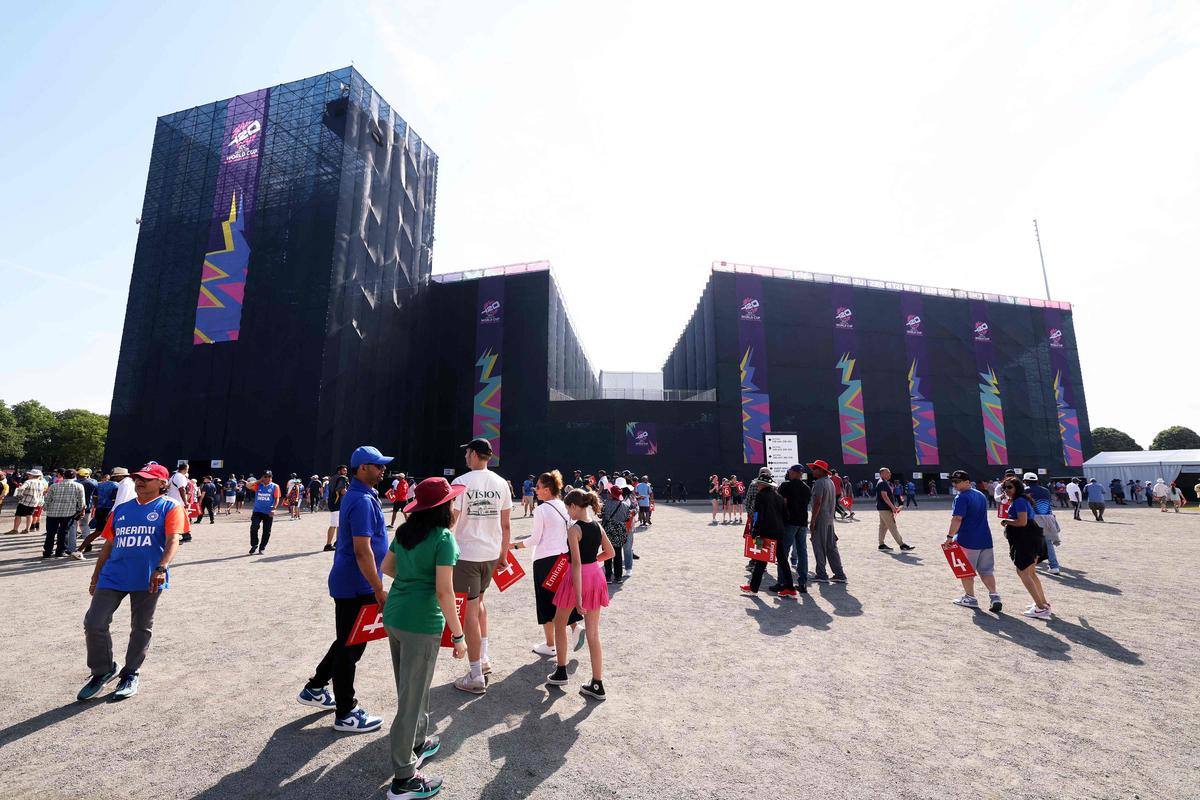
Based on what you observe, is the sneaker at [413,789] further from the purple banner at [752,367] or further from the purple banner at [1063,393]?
the purple banner at [1063,393]

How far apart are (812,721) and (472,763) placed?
7.72 feet

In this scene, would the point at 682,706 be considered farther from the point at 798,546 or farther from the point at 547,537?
the point at 798,546

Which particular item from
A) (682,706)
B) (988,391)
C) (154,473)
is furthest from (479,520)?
(988,391)

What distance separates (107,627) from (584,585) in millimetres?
3670

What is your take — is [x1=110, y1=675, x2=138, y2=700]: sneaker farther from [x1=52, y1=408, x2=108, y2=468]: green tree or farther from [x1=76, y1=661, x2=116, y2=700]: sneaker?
[x1=52, y1=408, x2=108, y2=468]: green tree

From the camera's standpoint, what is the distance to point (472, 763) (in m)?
3.12

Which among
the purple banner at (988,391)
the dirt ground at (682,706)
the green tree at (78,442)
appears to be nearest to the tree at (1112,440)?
the purple banner at (988,391)

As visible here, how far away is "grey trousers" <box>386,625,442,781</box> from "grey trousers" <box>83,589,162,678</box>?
8.46 feet

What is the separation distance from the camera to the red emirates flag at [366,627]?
3178 millimetres

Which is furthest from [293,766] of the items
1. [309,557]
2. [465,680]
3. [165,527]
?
[309,557]

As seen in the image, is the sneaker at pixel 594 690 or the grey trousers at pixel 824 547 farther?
the grey trousers at pixel 824 547

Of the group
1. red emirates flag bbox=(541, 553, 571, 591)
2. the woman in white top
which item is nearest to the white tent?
the woman in white top

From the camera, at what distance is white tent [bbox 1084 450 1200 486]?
1287 inches

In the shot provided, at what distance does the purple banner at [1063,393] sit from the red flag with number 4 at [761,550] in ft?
148
